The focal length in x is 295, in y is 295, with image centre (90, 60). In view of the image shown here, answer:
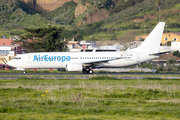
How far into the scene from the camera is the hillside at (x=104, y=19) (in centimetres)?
14688

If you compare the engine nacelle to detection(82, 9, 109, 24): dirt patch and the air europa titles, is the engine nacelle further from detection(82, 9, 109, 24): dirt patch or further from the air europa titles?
detection(82, 9, 109, 24): dirt patch

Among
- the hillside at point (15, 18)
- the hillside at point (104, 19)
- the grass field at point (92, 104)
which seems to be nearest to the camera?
the grass field at point (92, 104)

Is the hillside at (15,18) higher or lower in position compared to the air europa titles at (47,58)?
higher

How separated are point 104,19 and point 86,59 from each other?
464 ft

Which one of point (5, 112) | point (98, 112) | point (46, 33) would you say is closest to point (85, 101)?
point (98, 112)

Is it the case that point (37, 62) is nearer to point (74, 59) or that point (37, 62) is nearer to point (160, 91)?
point (74, 59)

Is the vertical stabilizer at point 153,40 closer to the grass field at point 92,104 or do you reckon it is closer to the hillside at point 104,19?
the grass field at point 92,104

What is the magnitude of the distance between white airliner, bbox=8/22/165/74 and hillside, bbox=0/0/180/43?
256 feet

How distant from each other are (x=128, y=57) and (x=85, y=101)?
1103 inches

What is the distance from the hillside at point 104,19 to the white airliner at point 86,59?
77957 mm

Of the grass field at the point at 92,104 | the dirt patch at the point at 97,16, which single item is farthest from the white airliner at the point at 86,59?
the dirt patch at the point at 97,16

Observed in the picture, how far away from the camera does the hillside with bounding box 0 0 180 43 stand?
147 metres

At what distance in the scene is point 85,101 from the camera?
20.7 m

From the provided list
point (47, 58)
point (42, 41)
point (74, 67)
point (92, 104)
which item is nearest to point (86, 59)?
point (74, 67)
